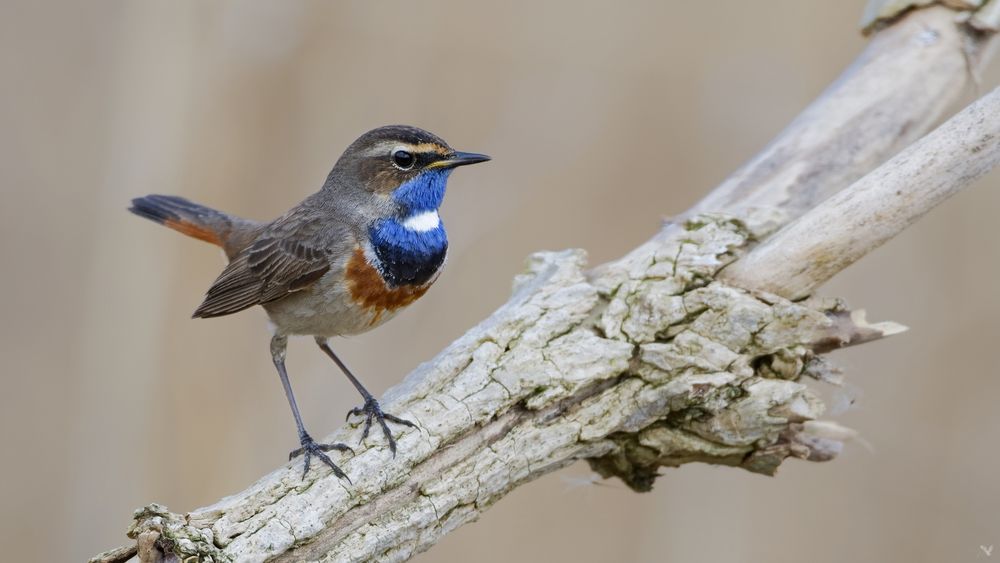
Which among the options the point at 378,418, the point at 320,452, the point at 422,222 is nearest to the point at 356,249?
the point at 422,222

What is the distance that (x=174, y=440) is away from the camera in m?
6.63

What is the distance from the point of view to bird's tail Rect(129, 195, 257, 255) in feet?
18.7

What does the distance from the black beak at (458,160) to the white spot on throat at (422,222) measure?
25cm

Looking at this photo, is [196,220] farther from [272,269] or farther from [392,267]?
[392,267]

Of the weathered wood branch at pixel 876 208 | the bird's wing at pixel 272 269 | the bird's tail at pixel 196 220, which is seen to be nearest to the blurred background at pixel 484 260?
the bird's tail at pixel 196 220

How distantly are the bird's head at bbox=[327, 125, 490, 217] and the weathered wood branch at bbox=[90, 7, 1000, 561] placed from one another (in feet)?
2.04

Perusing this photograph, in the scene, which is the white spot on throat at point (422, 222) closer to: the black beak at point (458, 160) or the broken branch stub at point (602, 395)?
the black beak at point (458, 160)

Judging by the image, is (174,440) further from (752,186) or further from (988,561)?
(988,561)

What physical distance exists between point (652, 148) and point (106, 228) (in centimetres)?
400

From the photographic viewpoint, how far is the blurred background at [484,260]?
644 centimetres

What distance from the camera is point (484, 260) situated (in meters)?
7.95

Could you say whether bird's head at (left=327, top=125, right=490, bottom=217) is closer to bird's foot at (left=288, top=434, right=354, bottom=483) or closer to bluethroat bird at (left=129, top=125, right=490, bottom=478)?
bluethroat bird at (left=129, top=125, right=490, bottom=478)

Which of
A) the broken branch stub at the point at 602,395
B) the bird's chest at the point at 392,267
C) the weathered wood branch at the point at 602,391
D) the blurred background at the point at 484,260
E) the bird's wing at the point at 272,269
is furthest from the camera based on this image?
the blurred background at the point at 484,260

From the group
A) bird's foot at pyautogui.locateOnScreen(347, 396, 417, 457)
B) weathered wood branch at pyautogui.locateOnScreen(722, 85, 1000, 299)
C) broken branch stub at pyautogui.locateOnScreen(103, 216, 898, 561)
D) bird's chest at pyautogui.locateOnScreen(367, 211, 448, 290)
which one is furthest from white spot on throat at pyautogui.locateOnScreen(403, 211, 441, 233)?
weathered wood branch at pyautogui.locateOnScreen(722, 85, 1000, 299)
